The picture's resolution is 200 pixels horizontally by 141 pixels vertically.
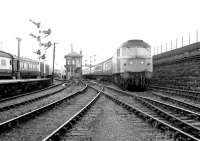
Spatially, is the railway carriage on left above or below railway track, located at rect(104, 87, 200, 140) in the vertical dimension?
above

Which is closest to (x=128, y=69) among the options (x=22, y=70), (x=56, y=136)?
(x=56, y=136)

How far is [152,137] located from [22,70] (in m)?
24.6

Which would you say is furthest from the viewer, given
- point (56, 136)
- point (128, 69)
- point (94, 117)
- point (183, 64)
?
point (183, 64)

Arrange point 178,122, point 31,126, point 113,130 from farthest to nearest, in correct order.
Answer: point 31,126
point 178,122
point 113,130

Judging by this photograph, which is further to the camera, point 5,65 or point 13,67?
point 13,67

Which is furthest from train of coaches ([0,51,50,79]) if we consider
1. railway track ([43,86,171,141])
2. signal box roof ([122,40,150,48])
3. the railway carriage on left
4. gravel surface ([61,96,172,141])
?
gravel surface ([61,96,172,141])

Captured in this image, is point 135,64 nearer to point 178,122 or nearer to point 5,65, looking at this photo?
point 178,122

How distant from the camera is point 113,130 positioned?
20.3 ft

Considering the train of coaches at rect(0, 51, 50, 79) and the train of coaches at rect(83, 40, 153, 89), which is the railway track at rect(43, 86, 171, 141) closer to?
the train of coaches at rect(83, 40, 153, 89)

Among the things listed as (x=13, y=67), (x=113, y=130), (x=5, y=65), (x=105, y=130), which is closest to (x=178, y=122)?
(x=113, y=130)

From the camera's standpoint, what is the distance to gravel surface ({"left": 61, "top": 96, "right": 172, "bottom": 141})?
5.35m

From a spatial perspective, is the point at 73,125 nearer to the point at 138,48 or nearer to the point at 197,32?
the point at 138,48

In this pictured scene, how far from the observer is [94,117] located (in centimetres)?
806

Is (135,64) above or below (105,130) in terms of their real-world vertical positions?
above
